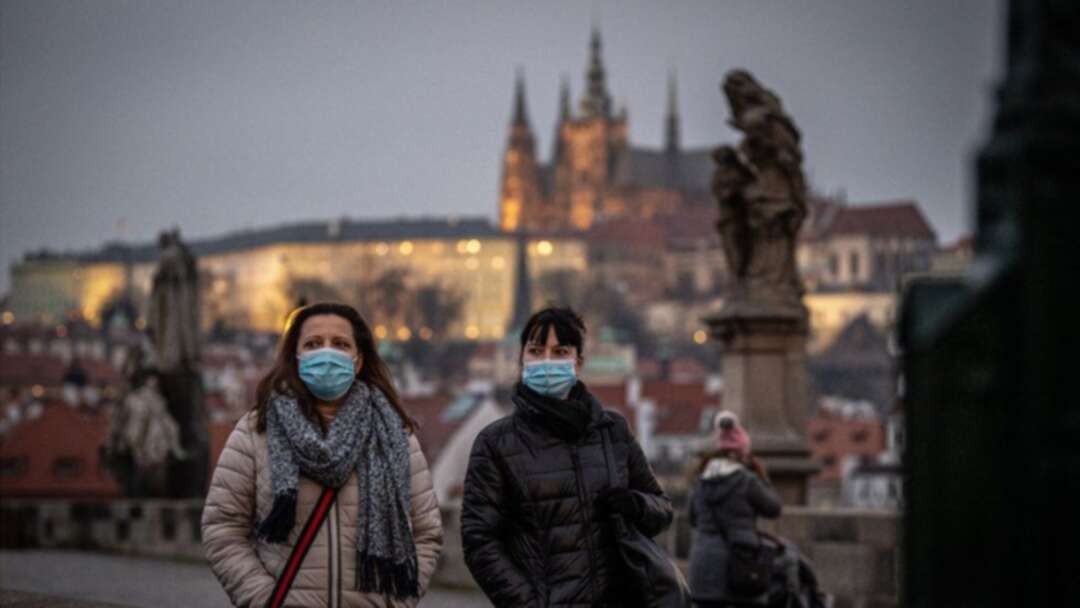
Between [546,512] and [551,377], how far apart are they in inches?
12.2

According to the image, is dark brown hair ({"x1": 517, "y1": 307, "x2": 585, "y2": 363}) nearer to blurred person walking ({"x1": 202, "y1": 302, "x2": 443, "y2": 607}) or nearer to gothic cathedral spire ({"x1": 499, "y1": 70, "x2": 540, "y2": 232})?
blurred person walking ({"x1": 202, "y1": 302, "x2": 443, "y2": 607})

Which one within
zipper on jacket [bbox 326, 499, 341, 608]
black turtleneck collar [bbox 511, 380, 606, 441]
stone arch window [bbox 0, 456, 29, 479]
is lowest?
stone arch window [bbox 0, 456, 29, 479]

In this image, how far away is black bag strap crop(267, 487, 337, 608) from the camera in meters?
4.11

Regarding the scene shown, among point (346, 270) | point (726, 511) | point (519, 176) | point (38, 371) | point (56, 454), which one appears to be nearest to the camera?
point (726, 511)

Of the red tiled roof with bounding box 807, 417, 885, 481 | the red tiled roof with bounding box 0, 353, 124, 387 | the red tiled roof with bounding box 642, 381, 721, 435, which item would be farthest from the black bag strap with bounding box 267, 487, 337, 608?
the red tiled roof with bounding box 642, 381, 721, 435

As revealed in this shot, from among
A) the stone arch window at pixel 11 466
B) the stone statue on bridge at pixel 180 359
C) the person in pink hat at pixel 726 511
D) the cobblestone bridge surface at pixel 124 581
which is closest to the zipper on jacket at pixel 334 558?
the person in pink hat at pixel 726 511

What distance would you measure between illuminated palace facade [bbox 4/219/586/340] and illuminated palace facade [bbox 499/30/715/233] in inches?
612

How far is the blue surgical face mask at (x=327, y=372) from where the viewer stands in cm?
430

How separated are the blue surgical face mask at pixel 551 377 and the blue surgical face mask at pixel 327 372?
1.39 ft

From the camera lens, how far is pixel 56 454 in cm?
4534

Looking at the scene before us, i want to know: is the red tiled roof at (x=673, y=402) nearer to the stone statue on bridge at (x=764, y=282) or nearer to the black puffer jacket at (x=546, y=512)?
the stone statue on bridge at (x=764, y=282)

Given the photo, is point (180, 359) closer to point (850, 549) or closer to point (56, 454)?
point (850, 549)

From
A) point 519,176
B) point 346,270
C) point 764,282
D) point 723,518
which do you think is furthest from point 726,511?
point 519,176

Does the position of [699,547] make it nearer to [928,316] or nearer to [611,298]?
[928,316]
